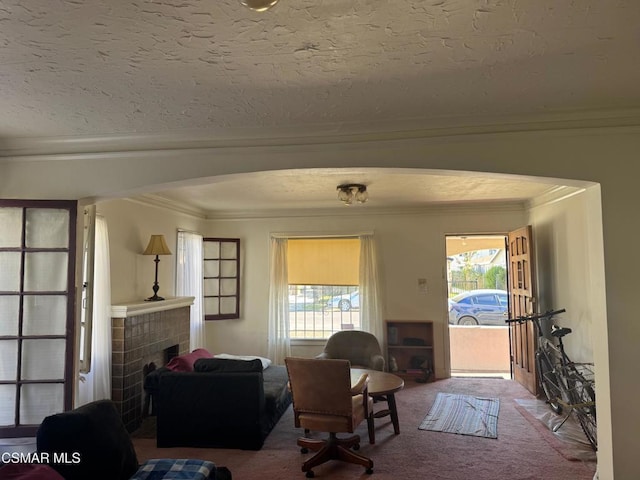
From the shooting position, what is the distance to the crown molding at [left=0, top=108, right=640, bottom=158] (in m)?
2.39

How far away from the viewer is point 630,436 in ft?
7.57

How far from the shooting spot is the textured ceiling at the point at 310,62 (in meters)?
1.49

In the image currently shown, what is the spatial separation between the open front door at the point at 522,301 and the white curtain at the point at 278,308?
10.4ft

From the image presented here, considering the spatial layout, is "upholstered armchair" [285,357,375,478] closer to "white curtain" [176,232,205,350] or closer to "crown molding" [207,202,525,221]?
"white curtain" [176,232,205,350]

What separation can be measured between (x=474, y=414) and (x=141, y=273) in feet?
12.8

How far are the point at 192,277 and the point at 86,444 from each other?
11.9 feet

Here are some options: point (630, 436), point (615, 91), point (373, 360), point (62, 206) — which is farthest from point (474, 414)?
point (62, 206)

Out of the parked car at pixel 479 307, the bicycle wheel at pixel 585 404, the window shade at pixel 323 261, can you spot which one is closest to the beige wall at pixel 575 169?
the bicycle wheel at pixel 585 404

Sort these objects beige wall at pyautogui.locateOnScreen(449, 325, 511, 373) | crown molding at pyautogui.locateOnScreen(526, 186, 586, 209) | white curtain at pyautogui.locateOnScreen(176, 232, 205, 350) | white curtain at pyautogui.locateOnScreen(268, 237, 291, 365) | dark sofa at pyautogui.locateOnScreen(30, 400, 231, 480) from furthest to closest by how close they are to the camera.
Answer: beige wall at pyautogui.locateOnScreen(449, 325, 511, 373), white curtain at pyautogui.locateOnScreen(268, 237, 291, 365), white curtain at pyautogui.locateOnScreen(176, 232, 205, 350), crown molding at pyautogui.locateOnScreen(526, 186, 586, 209), dark sofa at pyautogui.locateOnScreen(30, 400, 231, 480)

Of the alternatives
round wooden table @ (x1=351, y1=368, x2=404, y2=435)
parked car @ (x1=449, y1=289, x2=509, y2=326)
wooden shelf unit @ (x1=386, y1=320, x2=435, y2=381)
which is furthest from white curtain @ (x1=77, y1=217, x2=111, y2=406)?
parked car @ (x1=449, y1=289, x2=509, y2=326)

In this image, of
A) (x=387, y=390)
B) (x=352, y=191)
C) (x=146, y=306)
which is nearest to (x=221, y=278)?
(x=146, y=306)

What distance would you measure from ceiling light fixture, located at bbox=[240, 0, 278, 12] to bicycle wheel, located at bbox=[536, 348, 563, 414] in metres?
3.98

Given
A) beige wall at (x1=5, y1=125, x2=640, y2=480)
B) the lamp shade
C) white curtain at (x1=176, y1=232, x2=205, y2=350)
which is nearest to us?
beige wall at (x1=5, y1=125, x2=640, y2=480)

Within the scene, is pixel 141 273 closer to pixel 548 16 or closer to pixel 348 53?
pixel 348 53
